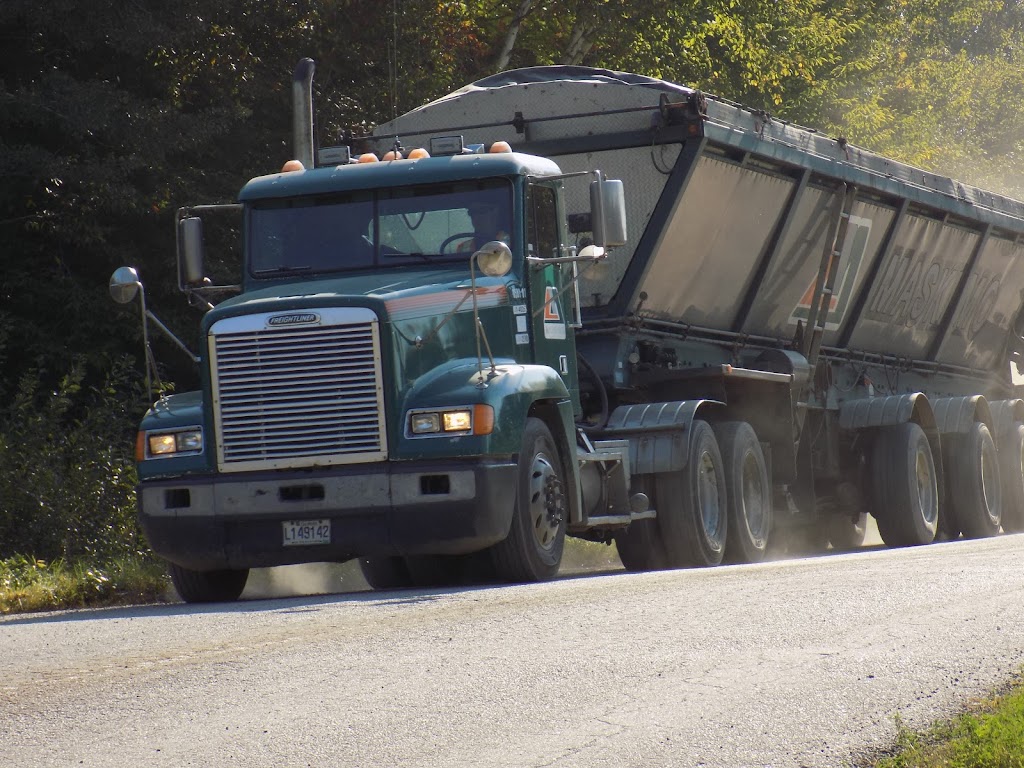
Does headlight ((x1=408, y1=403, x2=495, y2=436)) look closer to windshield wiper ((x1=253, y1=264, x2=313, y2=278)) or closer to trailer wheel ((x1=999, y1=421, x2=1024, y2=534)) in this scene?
windshield wiper ((x1=253, y1=264, x2=313, y2=278))

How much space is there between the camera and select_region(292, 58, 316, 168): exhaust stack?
14.4 m

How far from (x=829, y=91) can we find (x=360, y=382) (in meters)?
25.2

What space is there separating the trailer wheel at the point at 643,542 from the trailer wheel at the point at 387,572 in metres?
1.77

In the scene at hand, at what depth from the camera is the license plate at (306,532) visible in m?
9.91

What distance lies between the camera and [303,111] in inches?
579

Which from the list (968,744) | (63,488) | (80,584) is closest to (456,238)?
(80,584)

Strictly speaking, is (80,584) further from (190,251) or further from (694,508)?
(694,508)

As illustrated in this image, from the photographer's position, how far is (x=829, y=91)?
33.3 metres

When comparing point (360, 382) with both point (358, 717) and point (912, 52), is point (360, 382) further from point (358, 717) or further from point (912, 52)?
point (912, 52)

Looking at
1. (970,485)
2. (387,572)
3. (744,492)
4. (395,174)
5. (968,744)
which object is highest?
(395,174)

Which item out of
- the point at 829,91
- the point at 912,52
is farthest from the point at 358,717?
the point at 912,52

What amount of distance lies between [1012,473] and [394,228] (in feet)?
33.4

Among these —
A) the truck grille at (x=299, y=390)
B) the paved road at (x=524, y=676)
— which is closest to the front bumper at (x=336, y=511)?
the truck grille at (x=299, y=390)

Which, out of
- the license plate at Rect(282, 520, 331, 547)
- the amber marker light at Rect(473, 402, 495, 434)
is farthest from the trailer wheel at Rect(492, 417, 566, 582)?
the license plate at Rect(282, 520, 331, 547)
